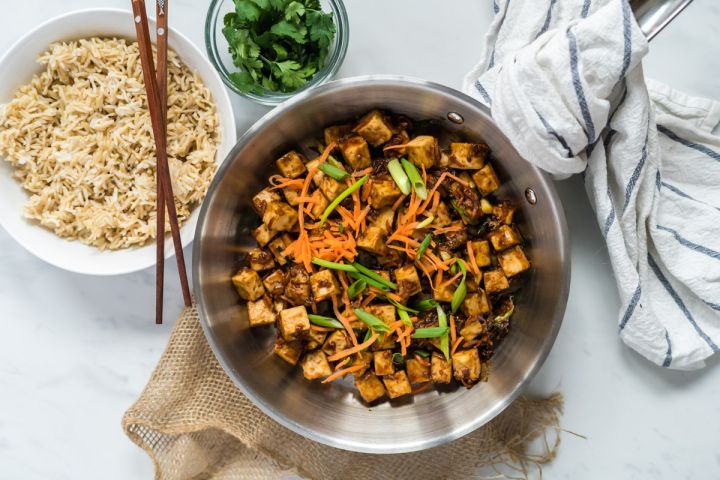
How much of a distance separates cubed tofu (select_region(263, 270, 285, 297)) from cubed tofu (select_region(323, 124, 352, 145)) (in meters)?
0.46

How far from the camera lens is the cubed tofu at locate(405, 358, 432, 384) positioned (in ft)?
6.82

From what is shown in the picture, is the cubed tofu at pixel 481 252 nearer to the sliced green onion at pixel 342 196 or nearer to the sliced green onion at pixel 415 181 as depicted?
the sliced green onion at pixel 415 181

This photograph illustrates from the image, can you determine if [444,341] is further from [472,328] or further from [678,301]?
[678,301]

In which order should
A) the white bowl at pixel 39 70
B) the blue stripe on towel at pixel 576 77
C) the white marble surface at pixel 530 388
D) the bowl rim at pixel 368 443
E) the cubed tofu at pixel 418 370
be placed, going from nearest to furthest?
the blue stripe on towel at pixel 576 77 < the bowl rim at pixel 368 443 < the white bowl at pixel 39 70 < the cubed tofu at pixel 418 370 < the white marble surface at pixel 530 388

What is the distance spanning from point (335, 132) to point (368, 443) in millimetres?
974

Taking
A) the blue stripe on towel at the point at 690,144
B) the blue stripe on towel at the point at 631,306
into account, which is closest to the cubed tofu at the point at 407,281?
the blue stripe on towel at the point at 631,306

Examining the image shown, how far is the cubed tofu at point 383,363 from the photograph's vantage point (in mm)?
2066

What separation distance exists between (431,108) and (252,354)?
965 millimetres

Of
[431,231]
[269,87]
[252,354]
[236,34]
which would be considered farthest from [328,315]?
[236,34]

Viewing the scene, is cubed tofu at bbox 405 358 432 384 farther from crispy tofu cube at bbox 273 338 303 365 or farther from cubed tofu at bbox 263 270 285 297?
cubed tofu at bbox 263 270 285 297

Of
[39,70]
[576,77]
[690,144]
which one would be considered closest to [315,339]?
[576,77]

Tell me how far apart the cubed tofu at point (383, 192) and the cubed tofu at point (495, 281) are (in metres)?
0.38

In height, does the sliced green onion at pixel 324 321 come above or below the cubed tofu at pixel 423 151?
below

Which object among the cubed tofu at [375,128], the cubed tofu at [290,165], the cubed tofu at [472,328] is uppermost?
the cubed tofu at [375,128]
